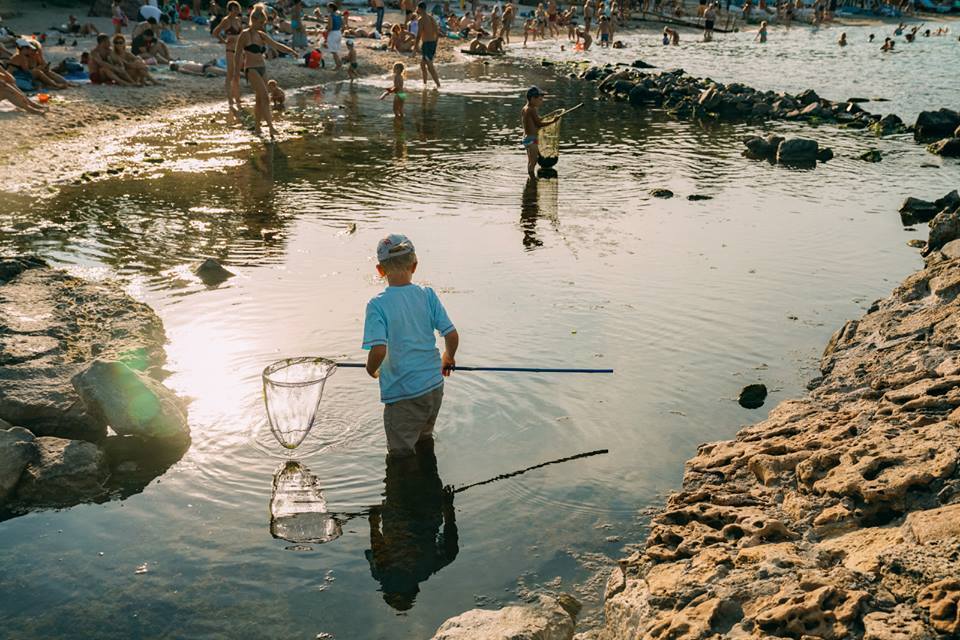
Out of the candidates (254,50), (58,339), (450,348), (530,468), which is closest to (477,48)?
(254,50)

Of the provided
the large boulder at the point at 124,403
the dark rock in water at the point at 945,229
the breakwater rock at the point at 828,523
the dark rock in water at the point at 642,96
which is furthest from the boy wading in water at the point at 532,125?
the dark rock in water at the point at 642,96

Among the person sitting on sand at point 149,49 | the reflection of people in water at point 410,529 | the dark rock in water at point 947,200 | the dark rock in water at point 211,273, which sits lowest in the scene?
the reflection of people in water at point 410,529

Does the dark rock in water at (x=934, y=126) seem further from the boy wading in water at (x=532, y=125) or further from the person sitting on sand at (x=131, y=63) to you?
the person sitting on sand at (x=131, y=63)

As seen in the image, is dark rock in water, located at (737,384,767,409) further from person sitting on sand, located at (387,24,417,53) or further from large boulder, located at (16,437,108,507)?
person sitting on sand, located at (387,24,417,53)

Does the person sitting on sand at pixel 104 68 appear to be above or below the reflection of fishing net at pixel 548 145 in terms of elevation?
above

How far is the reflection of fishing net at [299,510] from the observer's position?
20.4ft

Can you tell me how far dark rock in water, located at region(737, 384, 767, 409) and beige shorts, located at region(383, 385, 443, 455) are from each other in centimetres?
301

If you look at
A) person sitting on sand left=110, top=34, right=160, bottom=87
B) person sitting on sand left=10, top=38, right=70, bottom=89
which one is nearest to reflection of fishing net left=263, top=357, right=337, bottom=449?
person sitting on sand left=10, top=38, right=70, bottom=89

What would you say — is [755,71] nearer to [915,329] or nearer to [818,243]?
[818,243]

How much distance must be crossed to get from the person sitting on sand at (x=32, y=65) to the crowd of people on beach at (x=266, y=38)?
0.08ft

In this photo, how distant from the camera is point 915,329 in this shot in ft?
24.6

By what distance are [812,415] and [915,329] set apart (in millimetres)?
1647

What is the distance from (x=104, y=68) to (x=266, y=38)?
300 inches

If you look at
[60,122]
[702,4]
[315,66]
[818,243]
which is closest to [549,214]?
[818,243]
